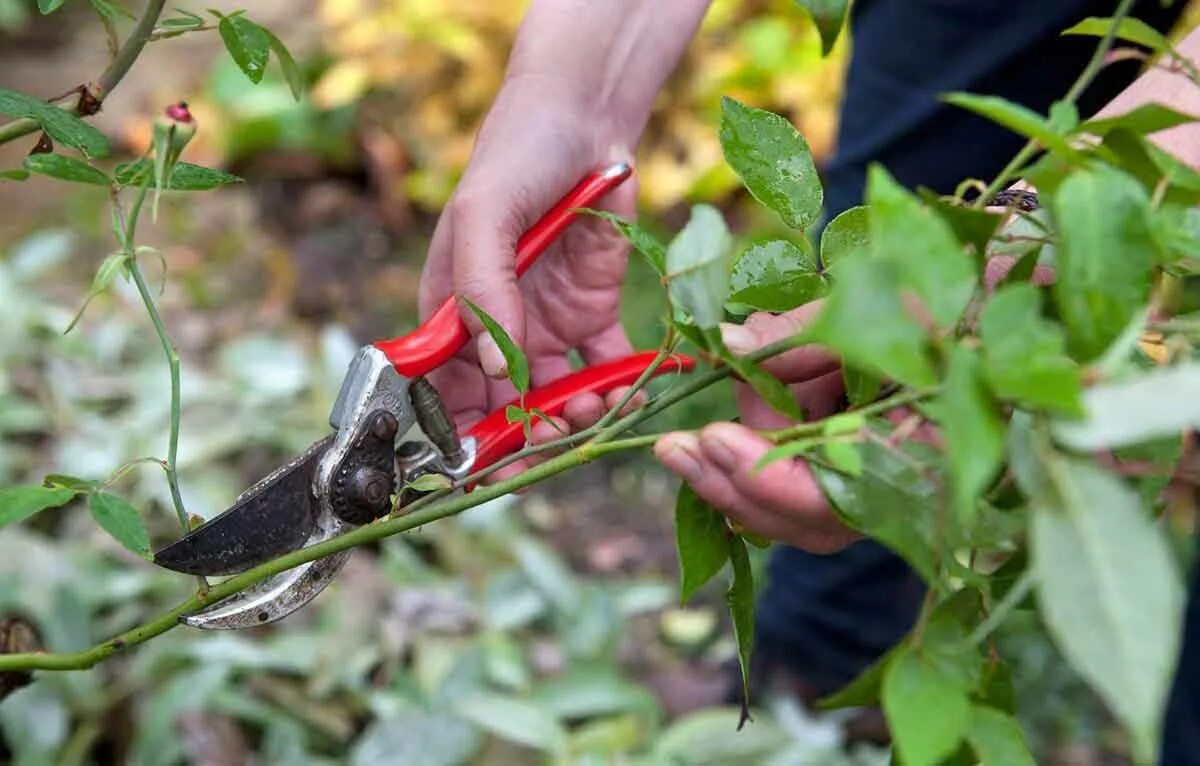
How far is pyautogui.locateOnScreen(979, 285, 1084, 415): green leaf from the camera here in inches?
16.4

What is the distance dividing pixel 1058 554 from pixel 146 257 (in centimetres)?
227

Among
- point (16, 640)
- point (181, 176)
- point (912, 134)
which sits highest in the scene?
point (181, 176)

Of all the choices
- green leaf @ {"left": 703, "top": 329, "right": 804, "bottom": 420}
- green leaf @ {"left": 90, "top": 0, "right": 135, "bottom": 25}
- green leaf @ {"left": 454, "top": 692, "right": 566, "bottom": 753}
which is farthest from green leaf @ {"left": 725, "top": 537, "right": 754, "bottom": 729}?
green leaf @ {"left": 454, "top": 692, "right": 566, "bottom": 753}

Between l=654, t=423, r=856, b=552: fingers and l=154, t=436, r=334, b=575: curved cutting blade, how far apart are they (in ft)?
1.03

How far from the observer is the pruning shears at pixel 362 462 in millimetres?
847

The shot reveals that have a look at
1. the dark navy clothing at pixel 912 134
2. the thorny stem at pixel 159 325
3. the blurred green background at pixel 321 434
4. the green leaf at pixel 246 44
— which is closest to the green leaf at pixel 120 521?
the thorny stem at pixel 159 325

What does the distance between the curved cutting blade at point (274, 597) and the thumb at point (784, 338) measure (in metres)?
0.28

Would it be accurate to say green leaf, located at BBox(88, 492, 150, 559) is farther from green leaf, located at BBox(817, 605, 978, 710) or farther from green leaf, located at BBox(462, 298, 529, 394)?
green leaf, located at BBox(817, 605, 978, 710)

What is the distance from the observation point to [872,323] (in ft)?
1.41

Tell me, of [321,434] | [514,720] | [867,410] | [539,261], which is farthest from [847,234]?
[321,434]

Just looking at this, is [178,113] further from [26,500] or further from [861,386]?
[861,386]

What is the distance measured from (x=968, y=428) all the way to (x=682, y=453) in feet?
0.82

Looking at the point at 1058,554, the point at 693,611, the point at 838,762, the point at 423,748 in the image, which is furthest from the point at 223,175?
the point at 693,611

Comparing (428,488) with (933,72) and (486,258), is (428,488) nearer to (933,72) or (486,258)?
(486,258)
